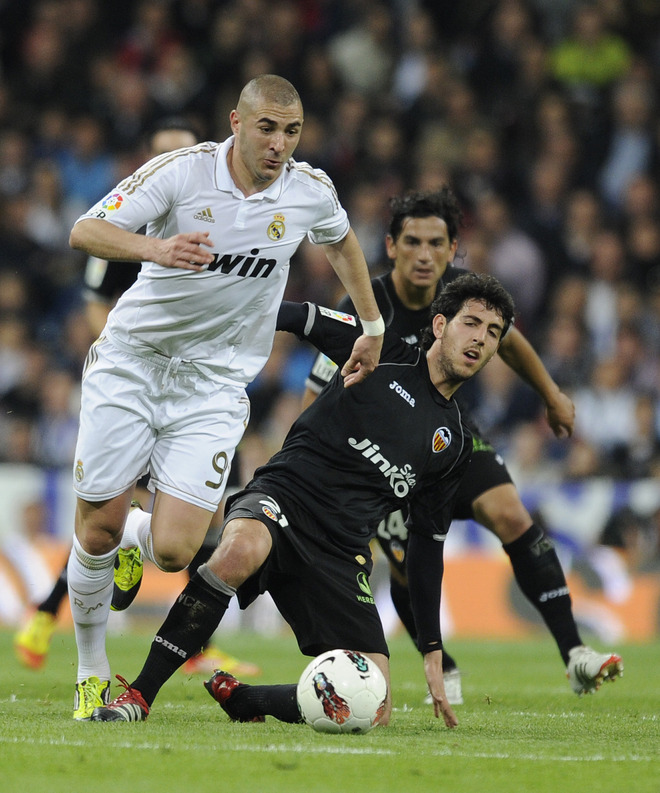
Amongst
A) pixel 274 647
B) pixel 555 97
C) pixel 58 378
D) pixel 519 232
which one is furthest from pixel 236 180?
pixel 555 97

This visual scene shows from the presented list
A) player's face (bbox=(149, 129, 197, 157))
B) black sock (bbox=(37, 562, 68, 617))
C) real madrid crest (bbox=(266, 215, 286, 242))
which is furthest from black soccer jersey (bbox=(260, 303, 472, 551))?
black sock (bbox=(37, 562, 68, 617))

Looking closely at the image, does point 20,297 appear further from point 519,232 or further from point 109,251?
point 109,251

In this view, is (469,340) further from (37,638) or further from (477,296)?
(37,638)

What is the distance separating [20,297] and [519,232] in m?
4.79

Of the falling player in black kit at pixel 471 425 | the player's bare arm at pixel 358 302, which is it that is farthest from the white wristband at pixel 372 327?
the falling player in black kit at pixel 471 425

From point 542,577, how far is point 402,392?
1.54m

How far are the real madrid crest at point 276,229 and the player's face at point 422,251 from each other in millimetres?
1245

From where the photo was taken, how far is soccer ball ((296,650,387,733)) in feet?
15.5

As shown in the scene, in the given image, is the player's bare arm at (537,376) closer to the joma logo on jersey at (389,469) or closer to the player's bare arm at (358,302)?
the player's bare arm at (358,302)

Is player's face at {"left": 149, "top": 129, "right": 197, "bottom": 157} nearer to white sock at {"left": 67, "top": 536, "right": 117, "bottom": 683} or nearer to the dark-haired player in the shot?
the dark-haired player

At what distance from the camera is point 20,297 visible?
1316cm

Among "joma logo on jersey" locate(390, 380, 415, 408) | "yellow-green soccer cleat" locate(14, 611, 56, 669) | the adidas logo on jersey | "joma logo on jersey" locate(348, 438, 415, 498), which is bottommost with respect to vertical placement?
"yellow-green soccer cleat" locate(14, 611, 56, 669)

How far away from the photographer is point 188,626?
16.3ft

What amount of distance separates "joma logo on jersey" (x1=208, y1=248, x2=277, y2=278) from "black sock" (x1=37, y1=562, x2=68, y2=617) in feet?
8.07
